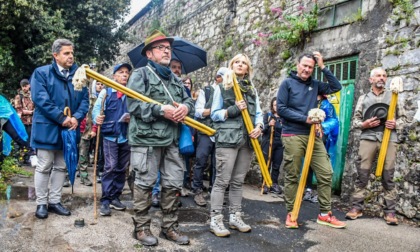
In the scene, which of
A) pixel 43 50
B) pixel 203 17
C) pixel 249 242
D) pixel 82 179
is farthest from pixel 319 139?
pixel 43 50

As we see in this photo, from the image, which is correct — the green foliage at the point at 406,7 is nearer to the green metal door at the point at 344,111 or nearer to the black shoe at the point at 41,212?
the green metal door at the point at 344,111

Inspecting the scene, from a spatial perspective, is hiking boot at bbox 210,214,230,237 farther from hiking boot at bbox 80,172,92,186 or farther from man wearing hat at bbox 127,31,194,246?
hiking boot at bbox 80,172,92,186

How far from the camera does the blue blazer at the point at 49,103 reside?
4020mm

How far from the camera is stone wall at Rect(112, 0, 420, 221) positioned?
4.96 m

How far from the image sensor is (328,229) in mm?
4246

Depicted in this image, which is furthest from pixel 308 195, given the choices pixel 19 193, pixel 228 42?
pixel 228 42

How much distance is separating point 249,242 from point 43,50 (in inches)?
358

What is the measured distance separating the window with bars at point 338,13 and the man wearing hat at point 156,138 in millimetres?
3993

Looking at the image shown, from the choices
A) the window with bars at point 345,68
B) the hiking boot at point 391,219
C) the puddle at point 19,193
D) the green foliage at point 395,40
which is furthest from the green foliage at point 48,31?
the hiking boot at point 391,219

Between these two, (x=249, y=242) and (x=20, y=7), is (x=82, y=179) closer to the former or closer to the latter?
(x=249, y=242)

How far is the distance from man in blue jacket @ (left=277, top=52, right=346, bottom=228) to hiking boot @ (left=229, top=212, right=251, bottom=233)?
60cm

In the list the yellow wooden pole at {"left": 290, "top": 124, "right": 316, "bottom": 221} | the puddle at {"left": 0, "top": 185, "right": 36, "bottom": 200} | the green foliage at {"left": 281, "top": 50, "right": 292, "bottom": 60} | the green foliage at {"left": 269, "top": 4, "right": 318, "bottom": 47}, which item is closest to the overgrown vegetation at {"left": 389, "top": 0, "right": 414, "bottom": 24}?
the green foliage at {"left": 269, "top": 4, "right": 318, "bottom": 47}

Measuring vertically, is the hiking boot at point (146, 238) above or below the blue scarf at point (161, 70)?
below

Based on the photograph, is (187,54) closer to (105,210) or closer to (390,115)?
(105,210)
